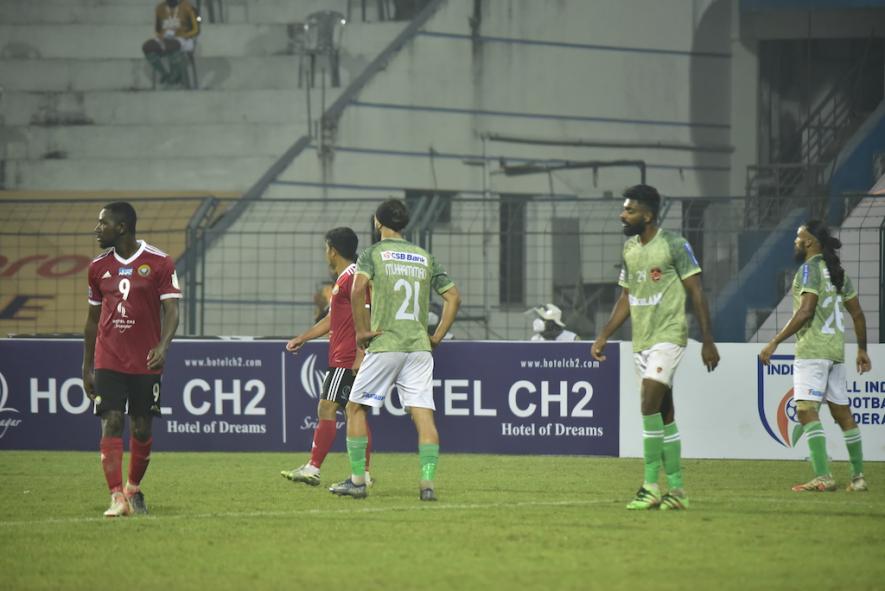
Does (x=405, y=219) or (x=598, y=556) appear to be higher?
(x=405, y=219)

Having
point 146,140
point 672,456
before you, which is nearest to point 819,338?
point 672,456

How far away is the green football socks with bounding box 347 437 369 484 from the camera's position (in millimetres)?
10500

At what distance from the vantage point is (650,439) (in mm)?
9578

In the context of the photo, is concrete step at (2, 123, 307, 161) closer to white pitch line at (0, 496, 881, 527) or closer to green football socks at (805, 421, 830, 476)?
green football socks at (805, 421, 830, 476)

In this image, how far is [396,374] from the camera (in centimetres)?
1028

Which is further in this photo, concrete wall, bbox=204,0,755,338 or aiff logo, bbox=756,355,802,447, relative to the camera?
concrete wall, bbox=204,0,755,338

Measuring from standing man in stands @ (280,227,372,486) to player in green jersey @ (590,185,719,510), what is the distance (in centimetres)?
259

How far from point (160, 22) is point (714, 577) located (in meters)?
20.1

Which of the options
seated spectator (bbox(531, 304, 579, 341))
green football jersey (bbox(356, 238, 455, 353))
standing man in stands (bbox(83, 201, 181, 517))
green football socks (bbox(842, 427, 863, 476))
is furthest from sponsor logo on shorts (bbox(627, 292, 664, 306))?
seated spectator (bbox(531, 304, 579, 341))

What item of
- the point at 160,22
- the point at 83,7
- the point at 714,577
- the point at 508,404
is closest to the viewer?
the point at 714,577

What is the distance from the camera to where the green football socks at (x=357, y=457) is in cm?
1050

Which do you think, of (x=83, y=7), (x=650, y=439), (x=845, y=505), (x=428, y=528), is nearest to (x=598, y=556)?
(x=428, y=528)

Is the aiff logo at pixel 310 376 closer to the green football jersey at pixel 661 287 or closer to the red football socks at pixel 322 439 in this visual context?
the red football socks at pixel 322 439

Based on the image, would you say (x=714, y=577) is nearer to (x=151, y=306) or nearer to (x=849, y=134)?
(x=151, y=306)
